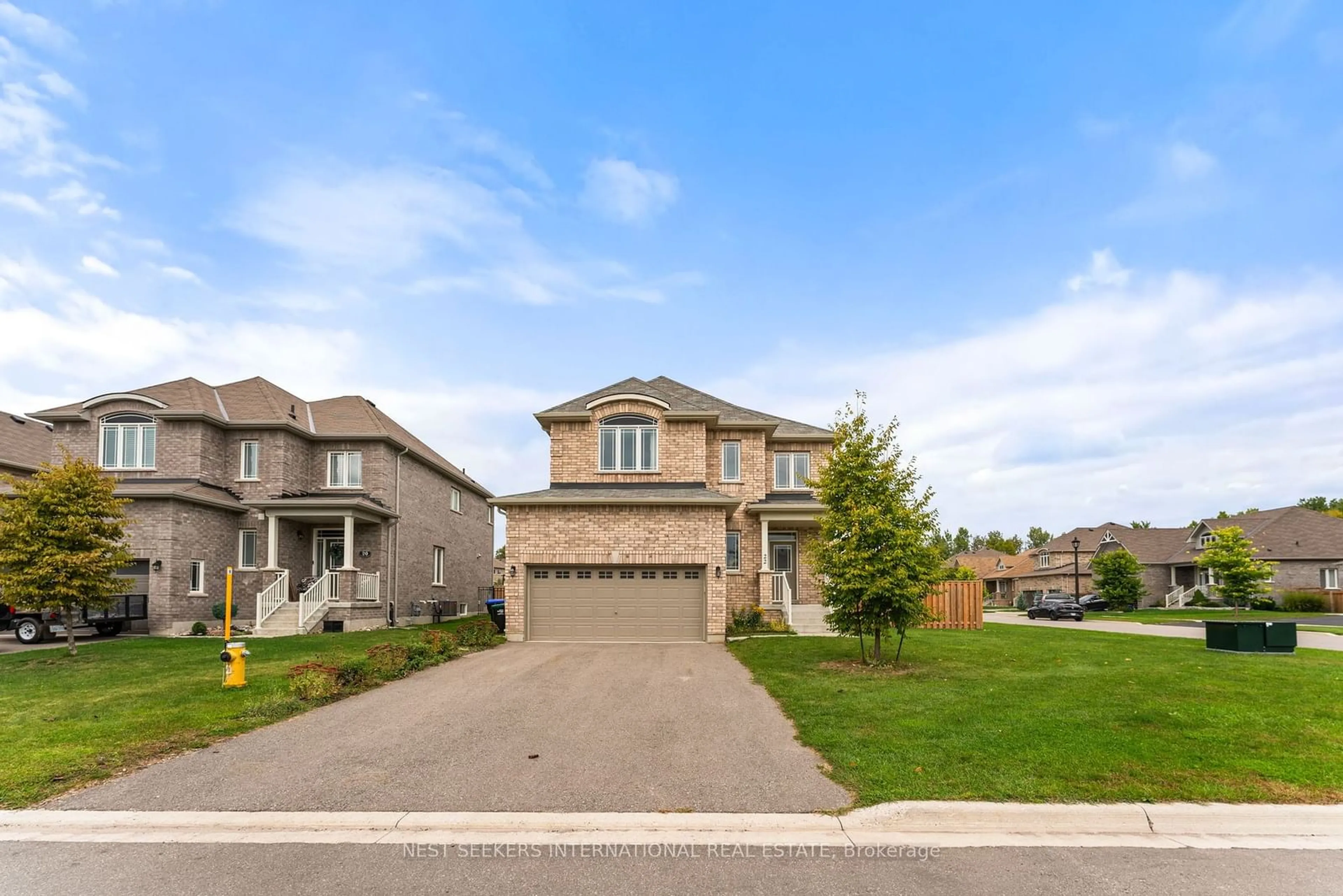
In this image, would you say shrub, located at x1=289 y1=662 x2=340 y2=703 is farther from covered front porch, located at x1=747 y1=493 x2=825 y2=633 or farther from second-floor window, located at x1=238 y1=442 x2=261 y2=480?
second-floor window, located at x1=238 y1=442 x2=261 y2=480

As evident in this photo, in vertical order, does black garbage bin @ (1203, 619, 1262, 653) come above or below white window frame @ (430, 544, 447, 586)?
below

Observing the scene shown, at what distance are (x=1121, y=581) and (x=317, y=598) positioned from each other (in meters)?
A: 40.9

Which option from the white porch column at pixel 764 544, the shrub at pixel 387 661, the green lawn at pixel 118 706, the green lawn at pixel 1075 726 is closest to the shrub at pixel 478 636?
the green lawn at pixel 118 706

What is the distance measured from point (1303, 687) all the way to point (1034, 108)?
12.3 m

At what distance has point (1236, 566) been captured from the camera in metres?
28.0

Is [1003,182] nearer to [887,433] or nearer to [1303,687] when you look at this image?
[887,433]

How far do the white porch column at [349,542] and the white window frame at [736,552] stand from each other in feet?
40.0

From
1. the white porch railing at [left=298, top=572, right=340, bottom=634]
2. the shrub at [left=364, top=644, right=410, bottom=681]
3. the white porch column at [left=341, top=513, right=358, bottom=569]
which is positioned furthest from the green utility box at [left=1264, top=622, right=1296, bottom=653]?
the white porch railing at [left=298, top=572, right=340, bottom=634]

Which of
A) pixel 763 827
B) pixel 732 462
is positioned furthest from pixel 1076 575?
pixel 763 827

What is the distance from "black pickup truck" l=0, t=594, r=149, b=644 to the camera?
63.1 feet

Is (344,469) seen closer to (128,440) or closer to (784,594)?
(128,440)

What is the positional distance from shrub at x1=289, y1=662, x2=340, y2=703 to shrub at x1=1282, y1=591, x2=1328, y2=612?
4367 cm

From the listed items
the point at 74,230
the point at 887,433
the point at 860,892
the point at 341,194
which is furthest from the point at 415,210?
the point at 860,892

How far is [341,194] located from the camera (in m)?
15.2
